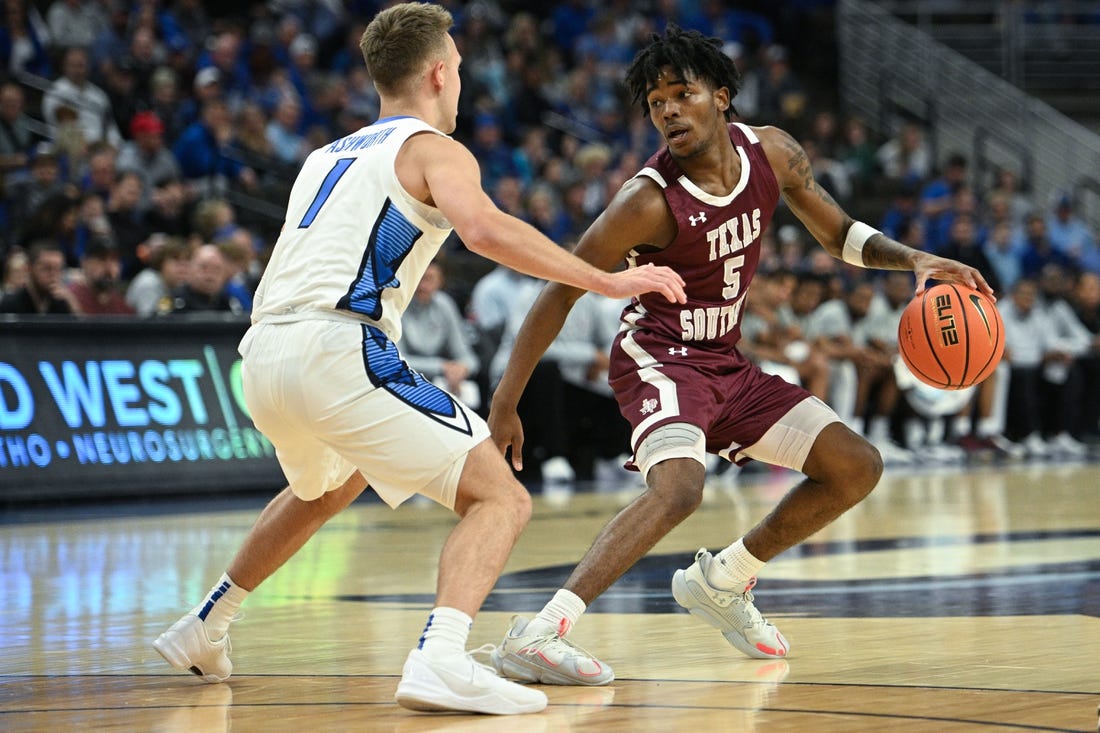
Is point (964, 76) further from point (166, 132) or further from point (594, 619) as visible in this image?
point (594, 619)

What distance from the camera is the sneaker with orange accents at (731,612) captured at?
491 centimetres

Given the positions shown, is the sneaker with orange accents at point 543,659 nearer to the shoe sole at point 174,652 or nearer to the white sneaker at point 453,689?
the white sneaker at point 453,689

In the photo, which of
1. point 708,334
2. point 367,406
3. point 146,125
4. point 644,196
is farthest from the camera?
point 146,125

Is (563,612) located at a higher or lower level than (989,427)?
higher

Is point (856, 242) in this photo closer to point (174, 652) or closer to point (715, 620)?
point (715, 620)

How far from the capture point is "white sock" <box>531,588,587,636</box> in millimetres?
4609

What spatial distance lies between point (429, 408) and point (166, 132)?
10914mm

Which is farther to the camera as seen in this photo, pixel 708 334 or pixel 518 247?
pixel 708 334

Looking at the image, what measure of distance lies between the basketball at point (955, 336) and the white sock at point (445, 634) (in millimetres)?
2137

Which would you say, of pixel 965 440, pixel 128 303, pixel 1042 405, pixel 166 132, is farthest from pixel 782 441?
pixel 1042 405

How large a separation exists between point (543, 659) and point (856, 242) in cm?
188

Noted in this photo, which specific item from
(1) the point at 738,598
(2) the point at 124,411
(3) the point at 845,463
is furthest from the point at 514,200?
(1) the point at 738,598

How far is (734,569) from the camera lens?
5172 mm

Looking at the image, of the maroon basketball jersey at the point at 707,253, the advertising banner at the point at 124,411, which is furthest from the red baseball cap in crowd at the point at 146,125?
the maroon basketball jersey at the point at 707,253
